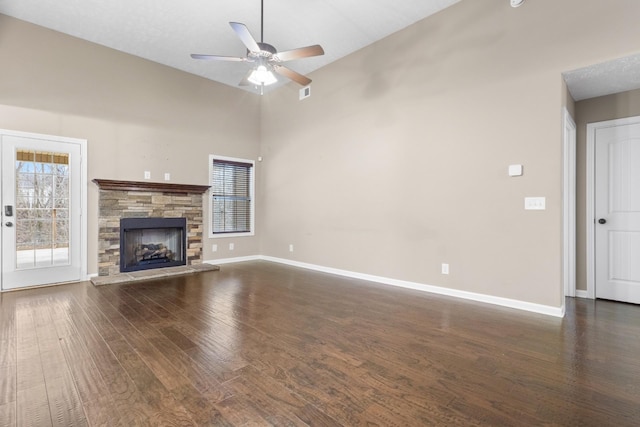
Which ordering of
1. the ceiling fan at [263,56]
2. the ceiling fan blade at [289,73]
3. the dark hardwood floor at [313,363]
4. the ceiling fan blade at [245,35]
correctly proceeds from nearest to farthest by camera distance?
the dark hardwood floor at [313,363] < the ceiling fan blade at [245,35] < the ceiling fan at [263,56] < the ceiling fan blade at [289,73]

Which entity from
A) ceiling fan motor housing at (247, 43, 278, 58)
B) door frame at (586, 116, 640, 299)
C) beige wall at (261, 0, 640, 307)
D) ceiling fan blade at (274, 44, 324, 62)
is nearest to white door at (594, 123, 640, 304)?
door frame at (586, 116, 640, 299)

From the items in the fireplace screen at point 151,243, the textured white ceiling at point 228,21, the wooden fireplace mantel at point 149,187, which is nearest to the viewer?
the textured white ceiling at point 228,21

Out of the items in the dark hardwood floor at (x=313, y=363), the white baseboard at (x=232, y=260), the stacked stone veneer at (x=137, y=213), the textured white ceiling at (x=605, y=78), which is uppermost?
the textured white ceiling at (x=605, y=78)

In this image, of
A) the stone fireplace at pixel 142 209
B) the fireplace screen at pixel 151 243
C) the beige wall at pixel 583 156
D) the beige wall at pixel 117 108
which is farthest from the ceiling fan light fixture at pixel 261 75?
the beige wall at pixel 583 156

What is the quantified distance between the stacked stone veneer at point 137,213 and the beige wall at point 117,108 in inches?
5.0

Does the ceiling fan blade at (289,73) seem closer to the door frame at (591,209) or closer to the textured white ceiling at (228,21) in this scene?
the textured white ceiling at (228,21)

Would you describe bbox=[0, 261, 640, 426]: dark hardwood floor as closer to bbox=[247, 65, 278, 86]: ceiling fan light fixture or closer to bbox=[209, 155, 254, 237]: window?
bbox=[247, 65, 278, 86]: ceiling fan light fixture

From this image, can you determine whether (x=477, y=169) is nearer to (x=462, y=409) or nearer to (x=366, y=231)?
(x=366, y=231)

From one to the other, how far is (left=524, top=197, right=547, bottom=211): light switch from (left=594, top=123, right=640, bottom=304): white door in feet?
4.35

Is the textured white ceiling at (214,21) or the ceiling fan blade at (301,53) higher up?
the textured white ceiling at (214,21)

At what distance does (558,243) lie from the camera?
10.1 feet

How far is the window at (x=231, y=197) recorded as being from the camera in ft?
20.3

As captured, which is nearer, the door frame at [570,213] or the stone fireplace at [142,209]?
the door frame at [570,213]

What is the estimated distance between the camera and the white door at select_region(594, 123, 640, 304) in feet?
11.7
